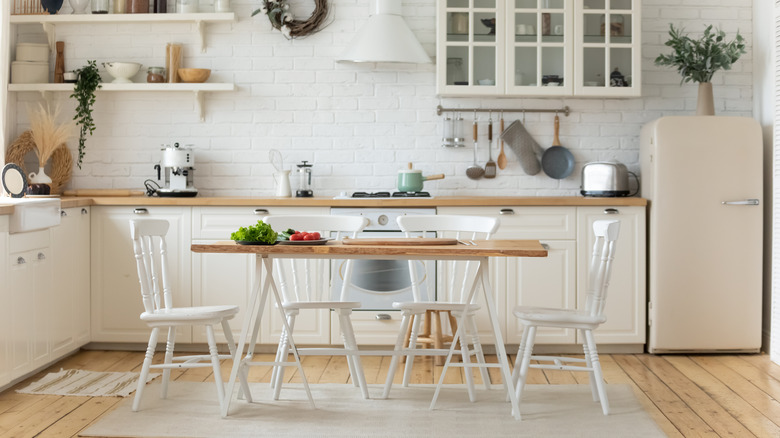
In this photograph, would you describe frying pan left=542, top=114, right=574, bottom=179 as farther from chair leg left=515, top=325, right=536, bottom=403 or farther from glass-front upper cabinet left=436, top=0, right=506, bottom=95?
chair leg left=515, top=325, right=536, bottom=403

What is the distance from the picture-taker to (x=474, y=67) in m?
4.91

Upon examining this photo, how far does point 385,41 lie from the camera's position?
490 centimetres

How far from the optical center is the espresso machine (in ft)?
16.2

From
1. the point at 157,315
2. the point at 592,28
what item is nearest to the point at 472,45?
the point at 592,28

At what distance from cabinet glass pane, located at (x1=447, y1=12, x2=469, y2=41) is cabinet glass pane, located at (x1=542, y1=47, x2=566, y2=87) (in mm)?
450

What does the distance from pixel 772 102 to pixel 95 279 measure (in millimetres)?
3825

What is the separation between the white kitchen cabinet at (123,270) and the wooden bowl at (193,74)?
2.75ft

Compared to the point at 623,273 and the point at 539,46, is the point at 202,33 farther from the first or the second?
the point at 623,273

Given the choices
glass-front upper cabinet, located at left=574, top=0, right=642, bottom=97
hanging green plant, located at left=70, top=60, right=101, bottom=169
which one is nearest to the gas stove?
glass-front upper cabinet, located at left=574, top=0, right=642, bottom=97

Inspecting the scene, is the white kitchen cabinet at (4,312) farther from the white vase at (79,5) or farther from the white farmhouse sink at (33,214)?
the white vase at (79,5)

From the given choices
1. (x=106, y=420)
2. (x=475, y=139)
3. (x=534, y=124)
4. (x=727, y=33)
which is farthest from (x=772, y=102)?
(x=106, y=420)

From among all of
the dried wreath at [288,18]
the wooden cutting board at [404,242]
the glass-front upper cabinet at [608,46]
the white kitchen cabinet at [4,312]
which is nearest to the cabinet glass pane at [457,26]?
the glass-front upper cabinet at [608,46]

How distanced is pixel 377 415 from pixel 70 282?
1.96 meters

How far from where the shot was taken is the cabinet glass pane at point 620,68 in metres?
4.91
